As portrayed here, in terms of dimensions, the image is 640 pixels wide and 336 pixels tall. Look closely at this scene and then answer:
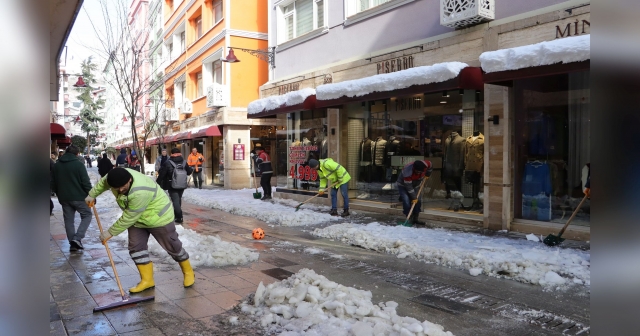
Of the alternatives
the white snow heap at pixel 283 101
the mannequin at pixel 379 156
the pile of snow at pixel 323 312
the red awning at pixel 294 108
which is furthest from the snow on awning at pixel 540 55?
the white snow heap at pixel 283 101

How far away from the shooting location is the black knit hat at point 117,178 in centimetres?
504

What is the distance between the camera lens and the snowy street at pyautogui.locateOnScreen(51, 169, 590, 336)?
4453mm

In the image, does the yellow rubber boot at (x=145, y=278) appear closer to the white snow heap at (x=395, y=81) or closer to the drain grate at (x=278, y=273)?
the drain grate at (x=278, y=273)

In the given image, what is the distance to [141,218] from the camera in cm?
545

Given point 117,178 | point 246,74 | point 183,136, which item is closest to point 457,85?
point 117,178

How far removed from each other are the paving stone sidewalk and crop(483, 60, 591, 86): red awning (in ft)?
16.9

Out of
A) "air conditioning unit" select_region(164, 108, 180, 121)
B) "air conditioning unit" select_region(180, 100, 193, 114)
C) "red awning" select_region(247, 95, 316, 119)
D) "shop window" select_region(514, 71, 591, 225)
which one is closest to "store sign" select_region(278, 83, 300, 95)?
"red awning" select_region(247, 95, 316, 119)

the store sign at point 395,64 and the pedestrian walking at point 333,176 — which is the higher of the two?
the store sign at point 395,64

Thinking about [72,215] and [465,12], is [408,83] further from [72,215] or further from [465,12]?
[72,215]

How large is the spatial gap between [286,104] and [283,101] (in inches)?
7.8

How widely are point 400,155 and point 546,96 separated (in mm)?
4168

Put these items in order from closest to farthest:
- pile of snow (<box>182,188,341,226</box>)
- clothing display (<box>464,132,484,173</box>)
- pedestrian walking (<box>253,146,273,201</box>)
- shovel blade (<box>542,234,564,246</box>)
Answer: shovel blade (<box>542,234,564,246</box>) < clothing display (<box>464,132,484,173</box>) < pile of snow (<box>182,188,341,226</box>) < pedestrian walking (<box>253,146,273,201</box>)

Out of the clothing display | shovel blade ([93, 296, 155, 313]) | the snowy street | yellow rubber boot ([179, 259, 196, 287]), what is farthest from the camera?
the clothing display

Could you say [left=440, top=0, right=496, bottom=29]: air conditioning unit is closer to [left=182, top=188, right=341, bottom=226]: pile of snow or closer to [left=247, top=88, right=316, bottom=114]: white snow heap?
[left=247, top=88, right=316, bottom=114]: white snow heap
